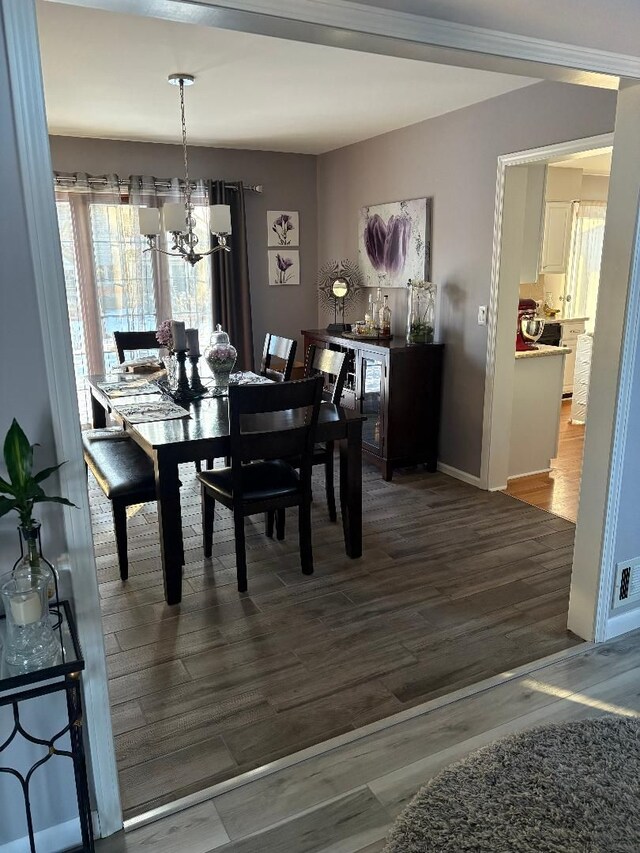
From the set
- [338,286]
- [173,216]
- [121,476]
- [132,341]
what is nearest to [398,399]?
[338,286]

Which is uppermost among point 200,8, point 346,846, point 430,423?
point 200,8

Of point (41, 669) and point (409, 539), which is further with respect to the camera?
point (409, 539)

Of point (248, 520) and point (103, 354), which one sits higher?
point (103, 354)

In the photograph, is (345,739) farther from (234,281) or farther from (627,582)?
(234,281)

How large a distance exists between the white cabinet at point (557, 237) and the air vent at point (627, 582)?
4185mm

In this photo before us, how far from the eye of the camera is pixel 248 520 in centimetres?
383

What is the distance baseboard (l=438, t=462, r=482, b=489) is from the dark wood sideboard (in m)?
0.06

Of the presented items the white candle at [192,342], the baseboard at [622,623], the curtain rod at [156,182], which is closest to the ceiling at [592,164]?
the curtain rod at [156,182]

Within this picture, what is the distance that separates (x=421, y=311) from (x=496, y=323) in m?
0.71

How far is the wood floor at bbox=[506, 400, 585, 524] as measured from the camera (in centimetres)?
398

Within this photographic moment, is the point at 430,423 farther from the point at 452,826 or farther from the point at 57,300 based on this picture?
the point at 57,300

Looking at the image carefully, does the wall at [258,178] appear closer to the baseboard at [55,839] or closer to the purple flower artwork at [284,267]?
the purple flower artwork at [284,267]

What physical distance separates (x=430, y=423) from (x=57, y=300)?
3.43m

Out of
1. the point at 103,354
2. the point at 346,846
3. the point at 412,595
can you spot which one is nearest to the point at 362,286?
the point at 103,354
